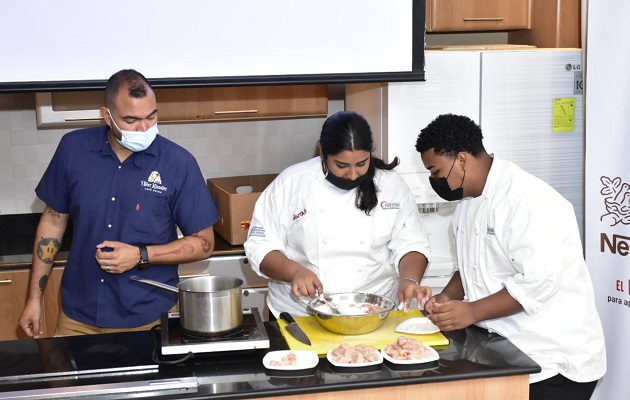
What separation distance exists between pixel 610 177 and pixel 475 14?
99 cm

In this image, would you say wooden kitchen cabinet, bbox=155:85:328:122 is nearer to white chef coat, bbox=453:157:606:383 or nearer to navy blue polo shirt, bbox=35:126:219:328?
navy blue polo shirt, bbox=35:126:219:328

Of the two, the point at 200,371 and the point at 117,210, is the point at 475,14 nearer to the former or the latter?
the point at 117,210

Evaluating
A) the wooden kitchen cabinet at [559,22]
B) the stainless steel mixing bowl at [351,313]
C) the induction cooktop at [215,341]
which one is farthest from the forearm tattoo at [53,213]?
the wooden kitchen cabinet at [559,22]

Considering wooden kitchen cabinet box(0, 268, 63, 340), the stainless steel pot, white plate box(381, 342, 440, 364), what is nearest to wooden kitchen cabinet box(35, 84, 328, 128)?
wooden kitchen cabinet box(0, 268, 63, 340)

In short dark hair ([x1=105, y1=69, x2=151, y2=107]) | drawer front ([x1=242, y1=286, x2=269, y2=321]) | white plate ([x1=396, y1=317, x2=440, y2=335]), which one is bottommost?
drawer front ([x1=242, y1=286, x2=269, y2=321])

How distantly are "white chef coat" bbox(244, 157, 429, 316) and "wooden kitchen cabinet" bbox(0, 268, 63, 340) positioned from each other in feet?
4.22

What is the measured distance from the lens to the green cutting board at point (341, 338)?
2.19 metres

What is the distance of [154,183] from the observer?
261 centimetres

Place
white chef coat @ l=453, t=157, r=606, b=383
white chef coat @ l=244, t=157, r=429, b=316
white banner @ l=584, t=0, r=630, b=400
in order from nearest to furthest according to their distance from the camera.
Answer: white chef coat @ l=453, t=157, r=606, b=383, white chef coat @ l=244, t=157, r=429, b=316, white banner @ l=584, t=0, r=630, b=400

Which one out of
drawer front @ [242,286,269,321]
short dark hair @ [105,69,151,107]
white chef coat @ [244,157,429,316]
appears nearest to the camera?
short dark hair @ [105,69,151,107]

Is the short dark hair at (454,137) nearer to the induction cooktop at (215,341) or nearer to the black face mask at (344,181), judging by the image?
the black face mask at (344,181)

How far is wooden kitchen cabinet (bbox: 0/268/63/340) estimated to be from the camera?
11.4 feet

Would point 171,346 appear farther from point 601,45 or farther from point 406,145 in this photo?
point 601,45

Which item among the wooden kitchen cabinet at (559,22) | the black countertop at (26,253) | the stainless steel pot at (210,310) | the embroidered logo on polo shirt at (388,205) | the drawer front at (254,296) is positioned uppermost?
the wooden kitchen cabinet at (559,22)
